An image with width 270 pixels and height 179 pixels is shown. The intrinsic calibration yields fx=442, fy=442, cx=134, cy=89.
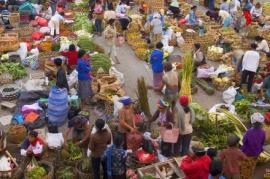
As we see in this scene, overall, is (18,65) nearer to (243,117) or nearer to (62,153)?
(62,153)

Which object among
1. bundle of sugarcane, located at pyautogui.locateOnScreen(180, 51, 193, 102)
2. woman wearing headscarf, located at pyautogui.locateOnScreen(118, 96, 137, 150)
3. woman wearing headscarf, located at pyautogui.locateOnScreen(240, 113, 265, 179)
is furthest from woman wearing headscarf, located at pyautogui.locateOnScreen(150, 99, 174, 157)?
bundle of sugarcane, located at pyautogui.locateOnScreen(180, 51, 193, 102)

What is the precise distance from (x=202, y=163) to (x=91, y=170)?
7.36 feet

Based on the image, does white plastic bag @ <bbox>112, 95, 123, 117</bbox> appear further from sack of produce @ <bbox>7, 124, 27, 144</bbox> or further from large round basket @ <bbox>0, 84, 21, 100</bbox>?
large round basket @ <bbox>0, 84, 21, 100</bbox>

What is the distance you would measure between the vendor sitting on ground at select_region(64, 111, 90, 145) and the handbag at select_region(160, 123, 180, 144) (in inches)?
62.4

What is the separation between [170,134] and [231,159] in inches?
71.0

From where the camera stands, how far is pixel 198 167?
7348mm

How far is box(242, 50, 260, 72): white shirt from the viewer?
11.8 metres

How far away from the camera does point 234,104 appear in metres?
11.4

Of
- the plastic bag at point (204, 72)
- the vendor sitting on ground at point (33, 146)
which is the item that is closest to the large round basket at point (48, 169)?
the vendor sitting on ground at point (33, 146)

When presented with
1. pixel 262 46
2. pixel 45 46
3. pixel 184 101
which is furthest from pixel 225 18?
pixel 184 101

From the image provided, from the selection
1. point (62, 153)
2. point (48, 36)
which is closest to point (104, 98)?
point (62, 153)

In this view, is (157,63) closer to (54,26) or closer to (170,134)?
(170,134)

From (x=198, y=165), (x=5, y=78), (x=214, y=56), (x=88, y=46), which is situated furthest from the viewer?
(x=214, y=56)

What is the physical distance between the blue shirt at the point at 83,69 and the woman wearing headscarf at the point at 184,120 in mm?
3162
